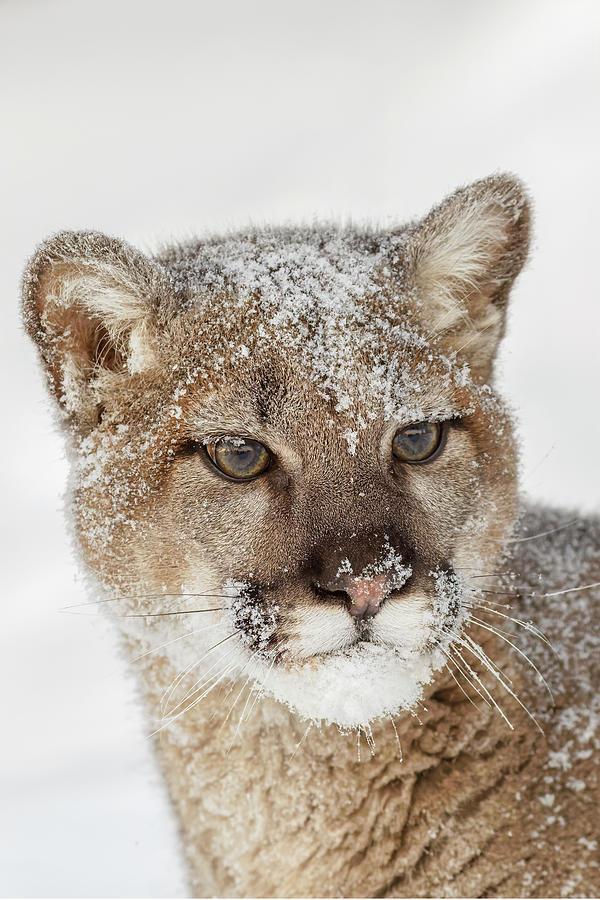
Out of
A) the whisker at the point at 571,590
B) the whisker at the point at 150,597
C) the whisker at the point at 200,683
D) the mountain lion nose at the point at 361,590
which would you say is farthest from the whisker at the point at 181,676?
the whisker at the point at 571,590

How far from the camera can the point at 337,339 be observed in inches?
73.3

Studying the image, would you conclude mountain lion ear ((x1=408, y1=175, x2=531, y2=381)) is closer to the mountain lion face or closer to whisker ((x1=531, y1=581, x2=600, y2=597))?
the mountain lion face

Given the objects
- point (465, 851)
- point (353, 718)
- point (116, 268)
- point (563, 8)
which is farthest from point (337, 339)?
point (563, 8)

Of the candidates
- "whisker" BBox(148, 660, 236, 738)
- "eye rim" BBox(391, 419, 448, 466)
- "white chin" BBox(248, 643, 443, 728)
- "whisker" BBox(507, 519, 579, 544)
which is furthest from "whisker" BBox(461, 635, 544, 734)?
"whisker" BBox(148, 660, 236, 738)

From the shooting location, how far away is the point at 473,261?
2.14m

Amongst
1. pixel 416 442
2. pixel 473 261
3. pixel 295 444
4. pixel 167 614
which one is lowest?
pixel 167 614

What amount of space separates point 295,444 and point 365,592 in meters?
0.42

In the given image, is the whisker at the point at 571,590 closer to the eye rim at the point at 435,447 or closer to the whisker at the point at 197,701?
the eye rim at the point at 435,447

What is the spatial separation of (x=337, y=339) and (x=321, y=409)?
207 millimetres

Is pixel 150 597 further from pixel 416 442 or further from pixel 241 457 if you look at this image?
pixel 416 442

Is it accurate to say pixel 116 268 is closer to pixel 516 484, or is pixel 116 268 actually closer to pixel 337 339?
pixel 337 339

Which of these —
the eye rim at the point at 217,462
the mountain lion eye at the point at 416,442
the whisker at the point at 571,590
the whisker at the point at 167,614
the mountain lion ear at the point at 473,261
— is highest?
the mountain lion ear at the point at 473,261

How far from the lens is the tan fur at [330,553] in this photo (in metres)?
1.75

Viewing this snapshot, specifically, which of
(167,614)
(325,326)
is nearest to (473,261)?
(325,326)
